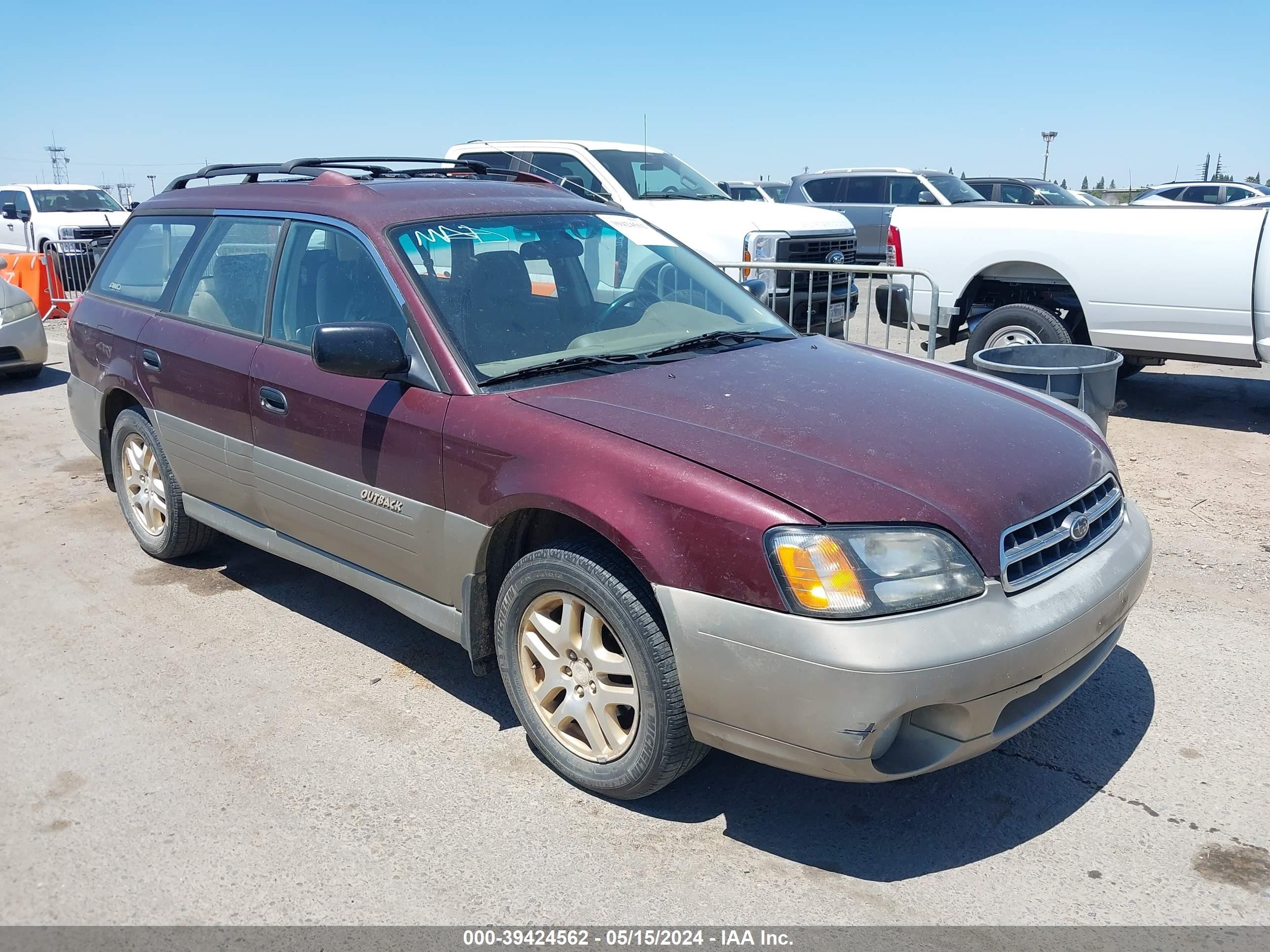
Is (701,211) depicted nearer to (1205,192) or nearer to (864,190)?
(864,190)

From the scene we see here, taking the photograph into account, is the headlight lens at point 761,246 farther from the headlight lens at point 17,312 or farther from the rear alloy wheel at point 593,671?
the headlight lens at point 17,312

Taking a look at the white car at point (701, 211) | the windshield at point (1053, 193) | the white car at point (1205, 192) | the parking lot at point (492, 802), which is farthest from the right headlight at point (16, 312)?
the white car at point (1205, 192)

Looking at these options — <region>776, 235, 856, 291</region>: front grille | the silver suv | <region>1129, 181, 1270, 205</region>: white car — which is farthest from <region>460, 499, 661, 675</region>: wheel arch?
<region>1129, 181, 1270, 205</region>: white car

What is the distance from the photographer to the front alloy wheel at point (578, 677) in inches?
121

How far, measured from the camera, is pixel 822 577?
2.62m

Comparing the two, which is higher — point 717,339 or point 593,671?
point 717,339

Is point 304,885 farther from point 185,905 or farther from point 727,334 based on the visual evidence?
point 727,334

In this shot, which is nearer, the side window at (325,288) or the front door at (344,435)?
the front door at (344,435)

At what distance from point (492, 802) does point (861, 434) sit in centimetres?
163

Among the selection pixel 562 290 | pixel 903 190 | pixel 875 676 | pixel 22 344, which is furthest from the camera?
pixel 903 190

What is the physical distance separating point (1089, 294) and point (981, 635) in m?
6.06

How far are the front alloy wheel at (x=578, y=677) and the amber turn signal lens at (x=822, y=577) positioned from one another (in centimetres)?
63

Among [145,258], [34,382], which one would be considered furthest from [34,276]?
[145,258]

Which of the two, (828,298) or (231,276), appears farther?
(828,298)
